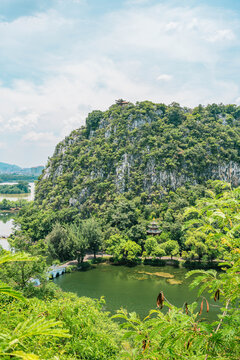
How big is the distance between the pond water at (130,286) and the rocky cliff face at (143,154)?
13.8 meters

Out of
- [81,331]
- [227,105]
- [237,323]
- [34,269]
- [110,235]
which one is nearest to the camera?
[237,323]

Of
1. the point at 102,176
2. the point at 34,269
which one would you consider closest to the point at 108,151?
the point at 102,176

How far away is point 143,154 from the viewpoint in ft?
121

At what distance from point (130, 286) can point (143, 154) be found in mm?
Result: 22797

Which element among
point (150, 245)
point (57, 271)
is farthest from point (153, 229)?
point (57, 271)

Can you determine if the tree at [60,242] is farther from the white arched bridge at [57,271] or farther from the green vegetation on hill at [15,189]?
the green vegetation on hill at [15,189]

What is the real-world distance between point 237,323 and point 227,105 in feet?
165

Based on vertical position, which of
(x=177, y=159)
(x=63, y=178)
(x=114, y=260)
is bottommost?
(x=114, y=260)

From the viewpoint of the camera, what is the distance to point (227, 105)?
4525cm

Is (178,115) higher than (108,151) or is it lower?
higher

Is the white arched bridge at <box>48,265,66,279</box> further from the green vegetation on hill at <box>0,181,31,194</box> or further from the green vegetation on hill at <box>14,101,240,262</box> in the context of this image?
the green vegetation on hill at <box>0,181,31,194</box>

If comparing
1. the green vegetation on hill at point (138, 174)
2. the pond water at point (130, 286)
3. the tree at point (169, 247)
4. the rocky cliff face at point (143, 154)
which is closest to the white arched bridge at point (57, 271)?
the pond water at point (130, 286)

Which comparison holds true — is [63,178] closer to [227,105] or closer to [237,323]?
[227,105]

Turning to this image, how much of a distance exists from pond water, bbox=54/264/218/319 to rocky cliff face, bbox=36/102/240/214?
542 inches
